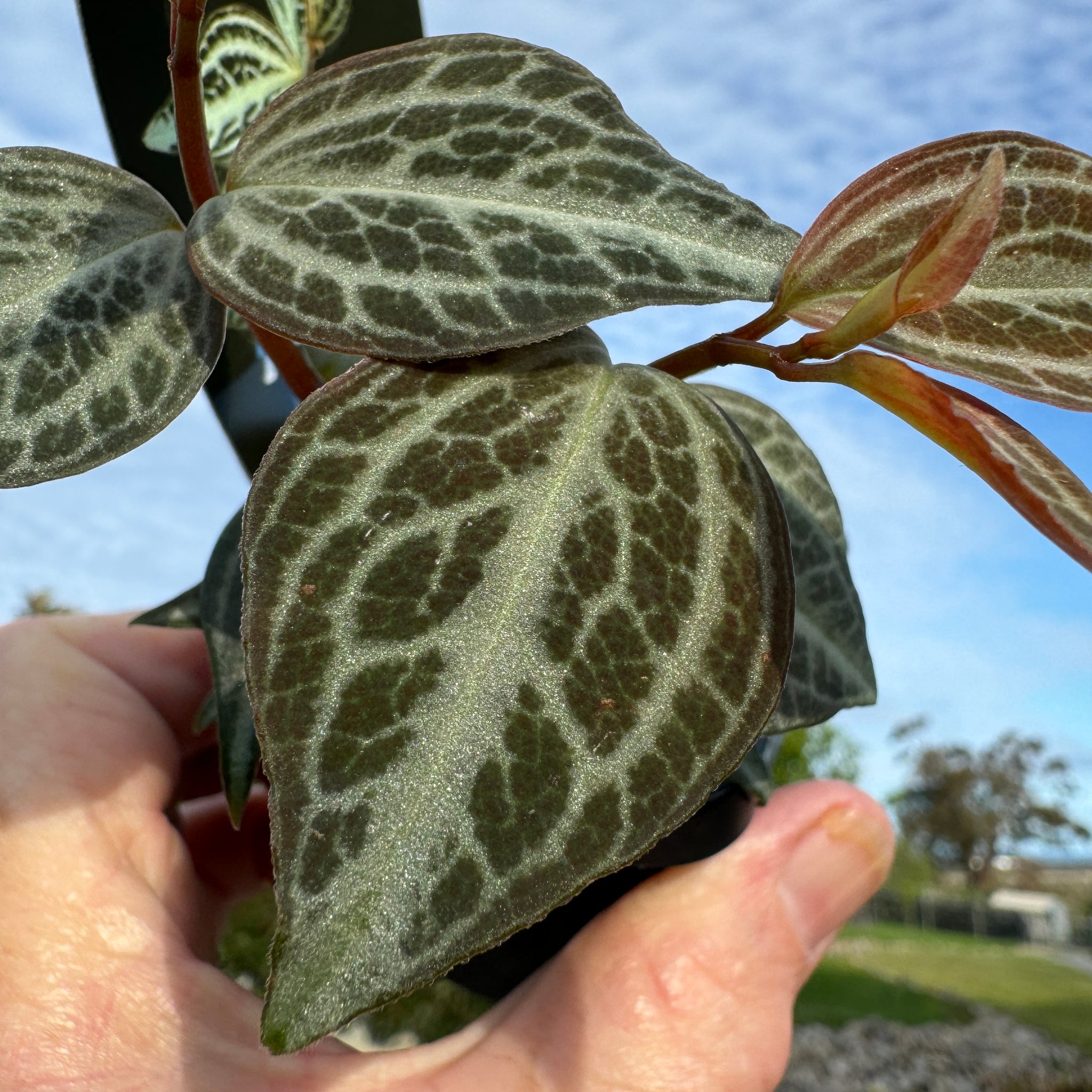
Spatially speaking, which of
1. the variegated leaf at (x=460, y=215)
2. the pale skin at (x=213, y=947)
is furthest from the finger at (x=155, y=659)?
the variegated leaf at (x=460, y=215)

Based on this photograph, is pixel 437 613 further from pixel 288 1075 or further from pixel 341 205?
pixel 288 1075

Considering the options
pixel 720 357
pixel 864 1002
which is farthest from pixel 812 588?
pixel 864 1002

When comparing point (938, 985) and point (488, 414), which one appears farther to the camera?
point (938, 985)

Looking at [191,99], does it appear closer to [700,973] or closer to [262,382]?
[262,382]

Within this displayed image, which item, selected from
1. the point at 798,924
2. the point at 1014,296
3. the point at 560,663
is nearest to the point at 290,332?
the point at 560,663

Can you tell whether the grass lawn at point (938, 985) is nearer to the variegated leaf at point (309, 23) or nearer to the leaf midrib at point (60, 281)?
the variegated leaf at point (309, 23)

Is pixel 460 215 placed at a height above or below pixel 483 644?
above
